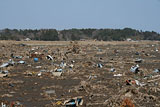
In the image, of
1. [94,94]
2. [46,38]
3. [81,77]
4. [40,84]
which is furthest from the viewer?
[46,38]

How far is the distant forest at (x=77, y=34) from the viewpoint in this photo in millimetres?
65312

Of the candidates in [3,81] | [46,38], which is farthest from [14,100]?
[46,38]

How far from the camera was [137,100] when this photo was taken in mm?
7156

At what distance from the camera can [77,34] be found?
75.4 meters

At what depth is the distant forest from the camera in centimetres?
6531

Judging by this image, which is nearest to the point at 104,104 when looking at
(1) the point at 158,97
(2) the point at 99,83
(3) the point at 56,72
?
(1) the point at 158,97

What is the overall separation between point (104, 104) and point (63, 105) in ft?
3.27

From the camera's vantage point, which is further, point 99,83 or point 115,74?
point 115,74

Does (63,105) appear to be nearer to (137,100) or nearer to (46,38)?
(137,100)

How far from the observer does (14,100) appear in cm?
757

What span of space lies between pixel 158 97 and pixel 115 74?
4695 millimetres

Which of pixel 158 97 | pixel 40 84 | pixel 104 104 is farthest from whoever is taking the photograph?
pixel 40 84

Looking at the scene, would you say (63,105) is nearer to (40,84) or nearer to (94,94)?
(94,94)

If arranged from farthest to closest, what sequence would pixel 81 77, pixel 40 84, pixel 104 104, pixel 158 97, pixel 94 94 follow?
pixel 81 77, pixel 40 84, pixel 94 94, pixel 158 97, pixel 104 104
